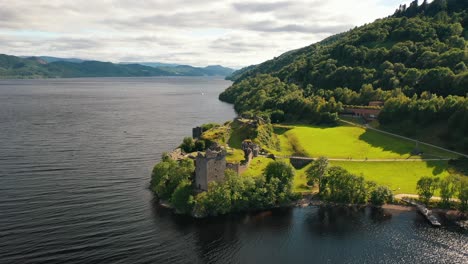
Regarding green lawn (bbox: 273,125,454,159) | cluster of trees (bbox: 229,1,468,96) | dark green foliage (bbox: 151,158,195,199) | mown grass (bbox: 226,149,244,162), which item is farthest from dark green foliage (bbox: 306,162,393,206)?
cluster of trees (bbox: 229,1,468,96)

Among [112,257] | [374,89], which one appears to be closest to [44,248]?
[112,257]

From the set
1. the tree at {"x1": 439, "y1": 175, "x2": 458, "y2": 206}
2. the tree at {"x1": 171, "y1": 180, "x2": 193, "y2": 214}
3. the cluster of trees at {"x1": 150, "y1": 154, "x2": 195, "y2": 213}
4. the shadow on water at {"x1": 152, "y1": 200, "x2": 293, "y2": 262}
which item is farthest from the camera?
the tree at {"x1": 439, "y1": 175, "x2": 458, "y2": 206}

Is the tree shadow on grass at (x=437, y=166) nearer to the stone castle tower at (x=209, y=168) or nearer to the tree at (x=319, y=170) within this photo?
the tree at (x=319, y=170)

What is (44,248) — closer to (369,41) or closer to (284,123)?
(284,123)

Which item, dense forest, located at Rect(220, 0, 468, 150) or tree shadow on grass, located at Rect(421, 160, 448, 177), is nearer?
tree shadow on grass, located at Rect(421, 160, 448, 177)

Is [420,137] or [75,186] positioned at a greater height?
[420,137]

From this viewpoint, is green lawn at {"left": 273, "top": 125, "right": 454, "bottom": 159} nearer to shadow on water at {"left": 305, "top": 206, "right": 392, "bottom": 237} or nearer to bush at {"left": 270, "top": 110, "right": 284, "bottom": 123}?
bush at {"left": 270, "top": 110, "right": 284, "bottom": 123}

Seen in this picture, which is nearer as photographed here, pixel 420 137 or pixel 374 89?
pixel 420 137
